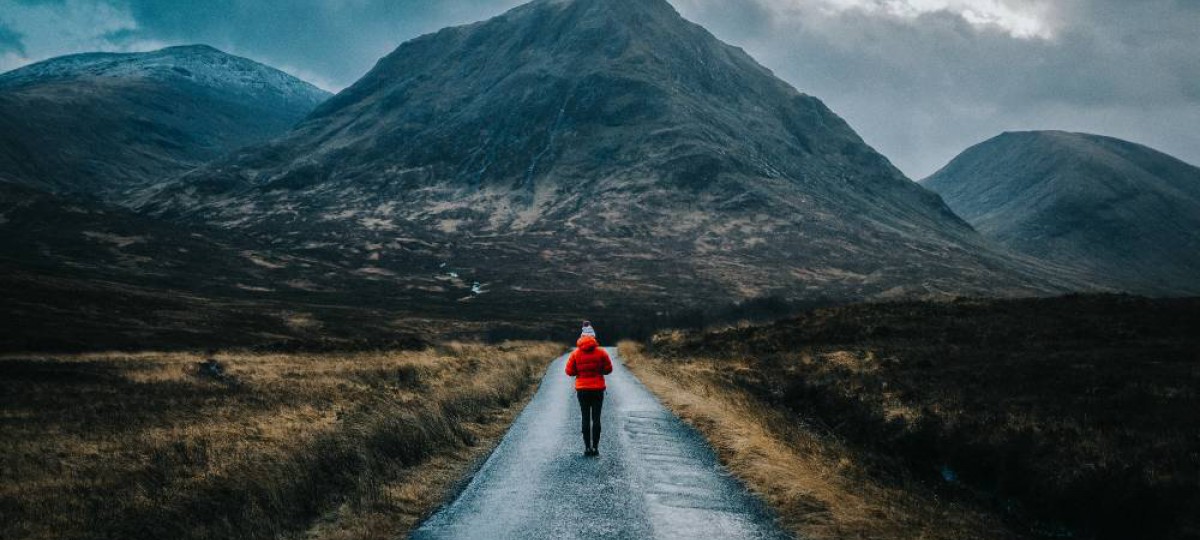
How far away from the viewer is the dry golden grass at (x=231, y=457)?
8773 millimetres

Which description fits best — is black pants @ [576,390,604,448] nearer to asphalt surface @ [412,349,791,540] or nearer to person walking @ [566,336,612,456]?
person walking @ [566,336,612,456]

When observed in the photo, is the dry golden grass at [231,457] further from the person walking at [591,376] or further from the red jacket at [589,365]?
the red jacket at [589,365]

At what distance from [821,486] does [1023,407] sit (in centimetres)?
1040

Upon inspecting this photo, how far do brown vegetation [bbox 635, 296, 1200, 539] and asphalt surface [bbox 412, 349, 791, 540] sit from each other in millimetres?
1486

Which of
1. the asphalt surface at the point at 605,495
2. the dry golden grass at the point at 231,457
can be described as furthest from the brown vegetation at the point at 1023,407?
the dry golden grass at the point at 231,457

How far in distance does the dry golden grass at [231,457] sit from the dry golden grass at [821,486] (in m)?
5.32

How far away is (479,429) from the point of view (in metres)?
17.4

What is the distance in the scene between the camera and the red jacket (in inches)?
562

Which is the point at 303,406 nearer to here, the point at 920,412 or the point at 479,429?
the point at 479,429

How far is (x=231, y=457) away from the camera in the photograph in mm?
11789

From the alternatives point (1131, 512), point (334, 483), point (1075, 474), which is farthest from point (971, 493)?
point (334, 483)

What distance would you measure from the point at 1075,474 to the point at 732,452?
644cm

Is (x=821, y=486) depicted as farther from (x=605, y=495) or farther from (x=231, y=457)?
(x=231, y=457)

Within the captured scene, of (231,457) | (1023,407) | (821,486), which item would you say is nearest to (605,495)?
(821,486)
